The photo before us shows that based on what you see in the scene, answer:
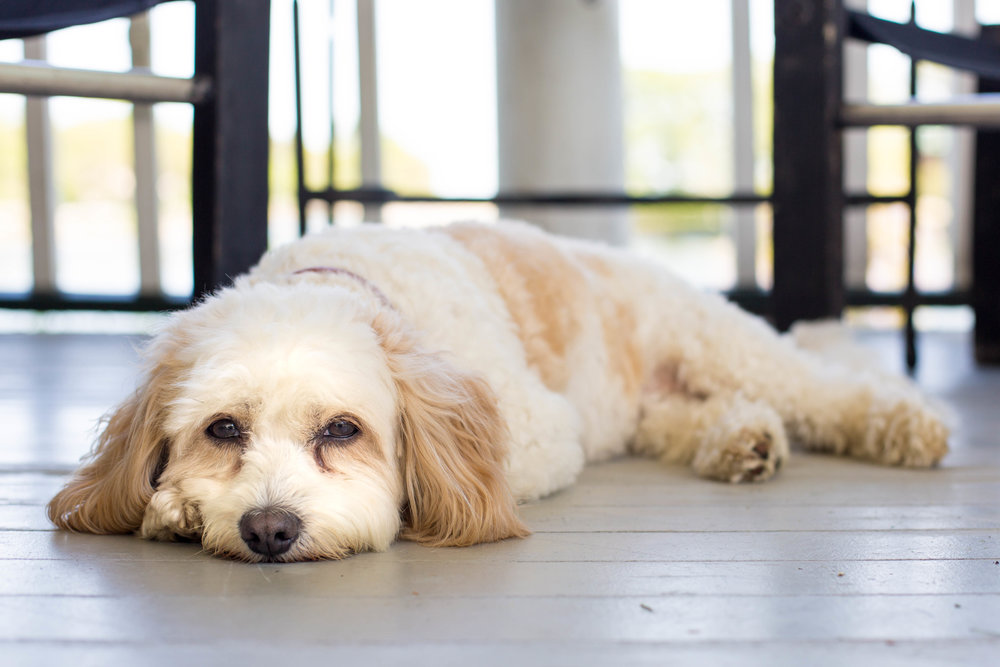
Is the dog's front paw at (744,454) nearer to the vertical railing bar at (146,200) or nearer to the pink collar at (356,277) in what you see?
the pink collar at (356,277)

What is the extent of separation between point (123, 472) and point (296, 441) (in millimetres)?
372

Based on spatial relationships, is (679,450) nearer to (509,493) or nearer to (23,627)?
(509,493)

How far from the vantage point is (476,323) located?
237 cm

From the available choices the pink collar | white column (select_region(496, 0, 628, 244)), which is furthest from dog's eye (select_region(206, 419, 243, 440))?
→ white column (select_region(496, 0, 628, 244))

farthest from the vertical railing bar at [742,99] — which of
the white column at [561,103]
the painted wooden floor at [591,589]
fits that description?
the painted wooden floor at [591,589]

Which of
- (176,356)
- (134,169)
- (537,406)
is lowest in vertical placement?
(537,406)

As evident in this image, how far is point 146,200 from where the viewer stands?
6434 mm

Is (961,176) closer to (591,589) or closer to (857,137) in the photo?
(857,137)

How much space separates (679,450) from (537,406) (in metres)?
0.67

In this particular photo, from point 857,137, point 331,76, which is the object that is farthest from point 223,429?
point 857,137

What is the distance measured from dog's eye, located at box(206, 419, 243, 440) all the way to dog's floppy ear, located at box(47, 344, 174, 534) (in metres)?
0.12

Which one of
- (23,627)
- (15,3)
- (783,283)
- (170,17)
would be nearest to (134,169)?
(170,17)

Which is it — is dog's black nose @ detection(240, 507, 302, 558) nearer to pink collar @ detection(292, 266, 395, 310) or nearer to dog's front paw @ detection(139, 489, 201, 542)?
dog's front paw @ detection(139, 489, 201, 542)

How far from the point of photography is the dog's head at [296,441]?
5.88ft
